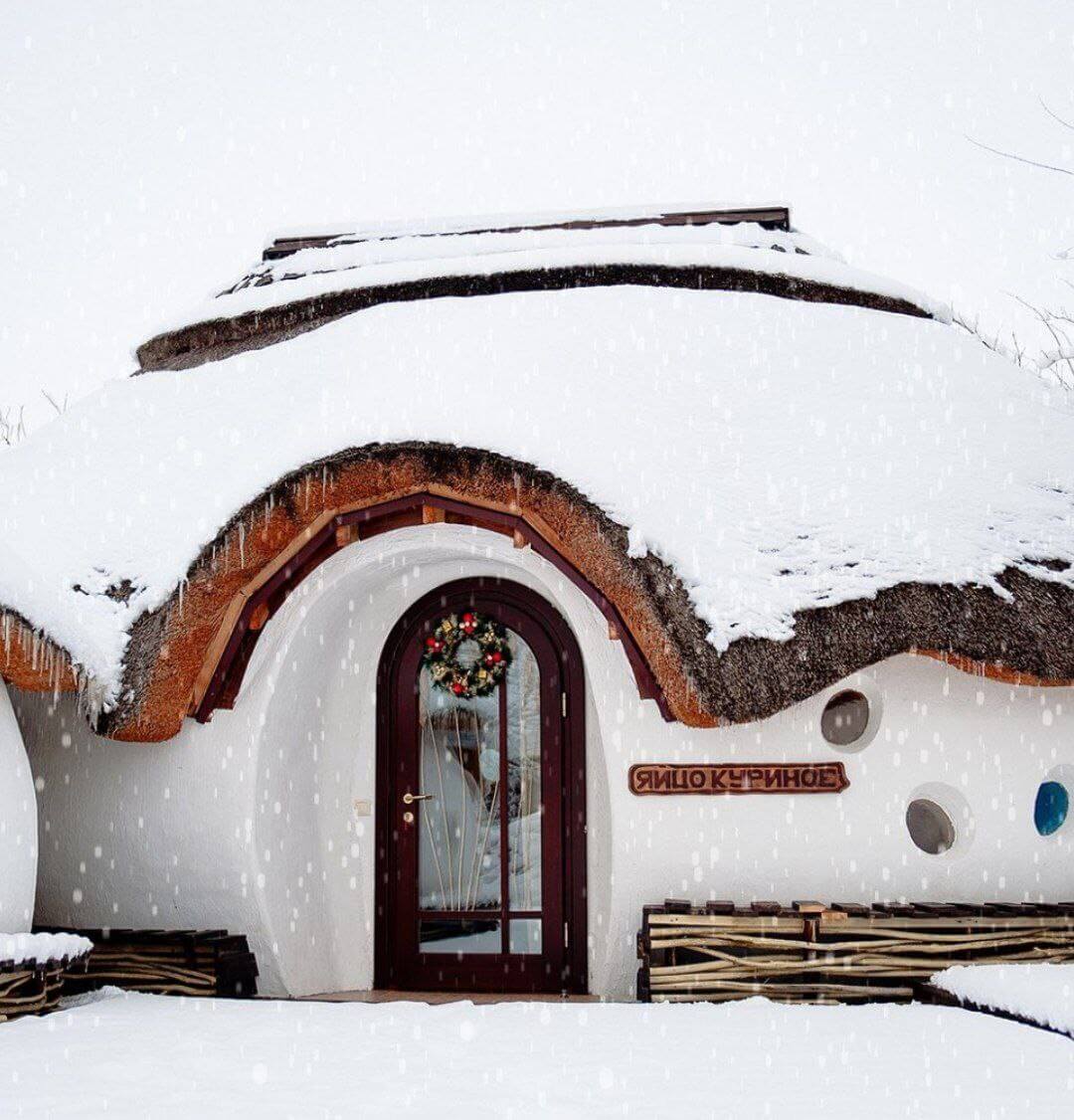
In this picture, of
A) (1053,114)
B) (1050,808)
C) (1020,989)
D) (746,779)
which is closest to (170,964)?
(746,779)

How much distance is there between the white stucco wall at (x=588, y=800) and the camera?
17.9ft

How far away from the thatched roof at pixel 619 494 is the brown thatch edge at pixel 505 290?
1.28ft

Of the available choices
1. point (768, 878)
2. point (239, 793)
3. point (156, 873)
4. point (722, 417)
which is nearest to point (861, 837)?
point (768, 878)

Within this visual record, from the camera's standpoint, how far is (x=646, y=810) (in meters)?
5.47

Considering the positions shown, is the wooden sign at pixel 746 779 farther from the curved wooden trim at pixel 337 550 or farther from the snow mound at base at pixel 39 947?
the snow mound at base at pixel 39 947

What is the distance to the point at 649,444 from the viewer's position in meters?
5.43

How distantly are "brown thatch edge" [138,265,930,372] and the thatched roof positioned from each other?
39 cm

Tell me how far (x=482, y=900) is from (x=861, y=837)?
80.7 inches

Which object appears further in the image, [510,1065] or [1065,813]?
[1065,813]

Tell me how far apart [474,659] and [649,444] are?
1.73 m

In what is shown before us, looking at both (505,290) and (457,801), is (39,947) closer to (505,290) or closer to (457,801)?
(457,801)

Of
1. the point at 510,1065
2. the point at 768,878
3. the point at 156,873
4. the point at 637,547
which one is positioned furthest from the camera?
the point at 156,873

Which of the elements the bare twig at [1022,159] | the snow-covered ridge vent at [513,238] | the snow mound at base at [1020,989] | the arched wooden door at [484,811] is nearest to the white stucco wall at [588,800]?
the arched wooden door at [484,811]

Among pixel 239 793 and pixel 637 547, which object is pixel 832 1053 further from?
pixel 239 793
